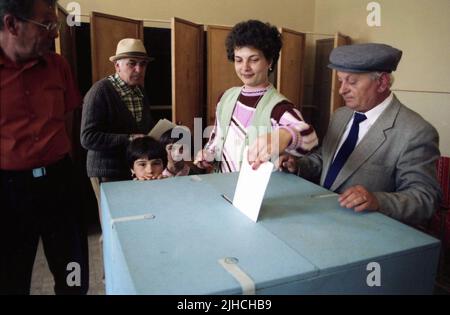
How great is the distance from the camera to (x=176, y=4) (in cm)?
382

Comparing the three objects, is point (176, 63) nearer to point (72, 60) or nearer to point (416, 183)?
point (72, 60)

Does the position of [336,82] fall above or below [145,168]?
above

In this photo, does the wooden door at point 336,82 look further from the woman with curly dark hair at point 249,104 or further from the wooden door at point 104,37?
the woman with curly dark hair at point 249,104

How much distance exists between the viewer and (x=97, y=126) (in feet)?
6.91

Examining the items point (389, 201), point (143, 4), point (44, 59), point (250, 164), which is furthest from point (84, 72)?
point (389, 201)

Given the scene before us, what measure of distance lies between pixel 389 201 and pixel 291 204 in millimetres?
309

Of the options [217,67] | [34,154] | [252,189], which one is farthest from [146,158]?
[217,67]

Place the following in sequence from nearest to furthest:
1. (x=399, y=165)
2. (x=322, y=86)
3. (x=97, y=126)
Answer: (x=399, y=165) → (x=97, y=126) → (x=322, y=86)

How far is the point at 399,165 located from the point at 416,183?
0.31 ft

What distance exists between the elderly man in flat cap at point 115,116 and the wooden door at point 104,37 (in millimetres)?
779

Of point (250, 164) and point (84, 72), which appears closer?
point (250, 164)

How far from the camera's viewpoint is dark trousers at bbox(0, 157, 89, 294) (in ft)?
4.04
